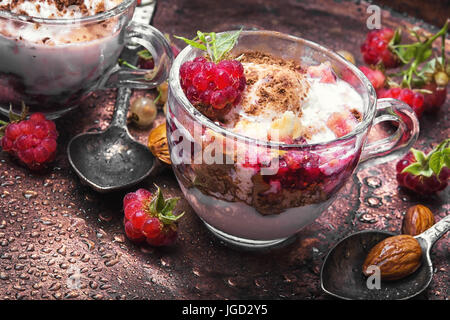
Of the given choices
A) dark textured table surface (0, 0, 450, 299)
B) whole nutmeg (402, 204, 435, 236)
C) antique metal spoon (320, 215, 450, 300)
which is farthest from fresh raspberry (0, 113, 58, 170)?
whole nutmeg (402, 204, 435, 236)

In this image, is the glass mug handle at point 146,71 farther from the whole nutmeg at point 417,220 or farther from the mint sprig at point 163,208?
the whole nutmeg at point 417,220

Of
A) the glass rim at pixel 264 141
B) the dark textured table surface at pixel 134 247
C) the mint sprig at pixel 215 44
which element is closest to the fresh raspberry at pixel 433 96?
the dark textured table surface at pixel 134 247

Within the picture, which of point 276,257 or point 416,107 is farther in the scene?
point 416,107

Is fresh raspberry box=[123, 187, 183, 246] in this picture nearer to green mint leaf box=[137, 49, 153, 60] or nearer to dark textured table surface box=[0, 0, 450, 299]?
dark textured table surface box=[0, 0, 450, 299]

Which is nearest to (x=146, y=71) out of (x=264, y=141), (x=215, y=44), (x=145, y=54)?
(x=145, y=54)

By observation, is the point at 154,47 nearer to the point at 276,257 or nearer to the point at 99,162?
the point at 99,162

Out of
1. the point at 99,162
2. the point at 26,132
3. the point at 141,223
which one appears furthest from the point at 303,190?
the point at 26,132
